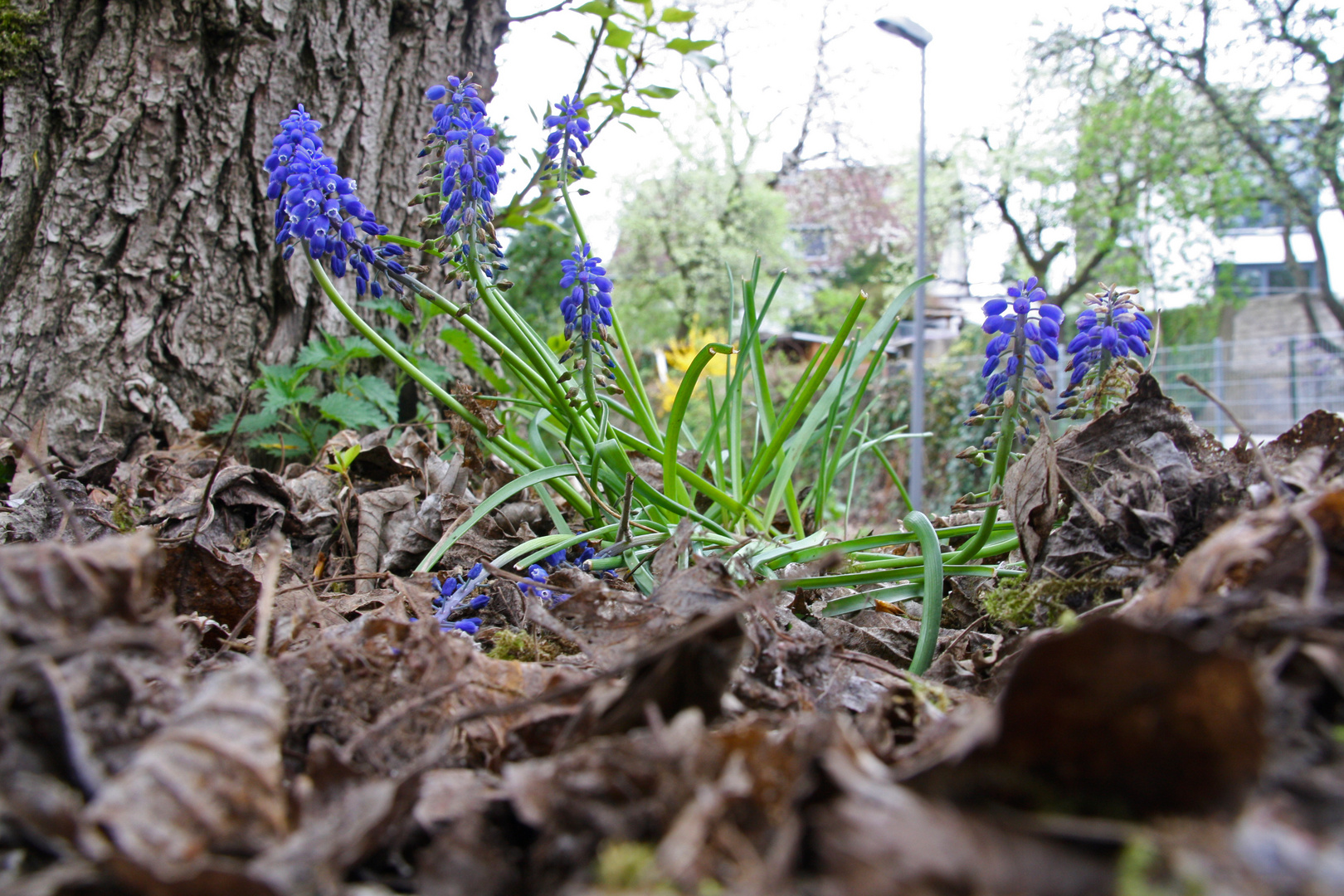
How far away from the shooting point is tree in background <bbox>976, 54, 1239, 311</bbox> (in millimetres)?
17797

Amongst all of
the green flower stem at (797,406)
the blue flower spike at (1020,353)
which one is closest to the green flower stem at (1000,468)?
the blue flower spike at (1020,353)

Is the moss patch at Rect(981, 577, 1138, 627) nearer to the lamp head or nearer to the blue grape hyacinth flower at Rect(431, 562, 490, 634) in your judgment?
the blue grape hyacinth flower at Rect(431, 562, 490, 634)

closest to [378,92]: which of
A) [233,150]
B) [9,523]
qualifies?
[233,150]

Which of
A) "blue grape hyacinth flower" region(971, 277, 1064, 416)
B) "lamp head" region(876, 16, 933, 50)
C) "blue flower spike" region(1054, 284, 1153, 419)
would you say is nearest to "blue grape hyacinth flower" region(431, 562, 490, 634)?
"blue grape hyacinth flower" region(971, 277, 1064, 416)

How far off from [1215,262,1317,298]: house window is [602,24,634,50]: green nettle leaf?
2288cm

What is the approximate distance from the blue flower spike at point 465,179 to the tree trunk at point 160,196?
108cm

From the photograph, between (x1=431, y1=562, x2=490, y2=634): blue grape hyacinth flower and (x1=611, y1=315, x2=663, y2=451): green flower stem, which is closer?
(x1=431, y1=562, x2=490, y2=634): blue grape hyacinth flower

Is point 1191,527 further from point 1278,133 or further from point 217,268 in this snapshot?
point 1278,133

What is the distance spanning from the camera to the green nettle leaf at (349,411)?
2096 millimetres

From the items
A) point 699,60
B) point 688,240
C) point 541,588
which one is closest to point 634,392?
point 541,588

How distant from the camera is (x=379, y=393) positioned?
7.48 ft

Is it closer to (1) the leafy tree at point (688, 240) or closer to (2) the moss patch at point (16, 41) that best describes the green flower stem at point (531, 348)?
(2) the moss patch at point (16, 41)

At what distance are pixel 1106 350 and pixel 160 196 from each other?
2.45 meters

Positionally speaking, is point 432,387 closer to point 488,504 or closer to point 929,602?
point 488,504
